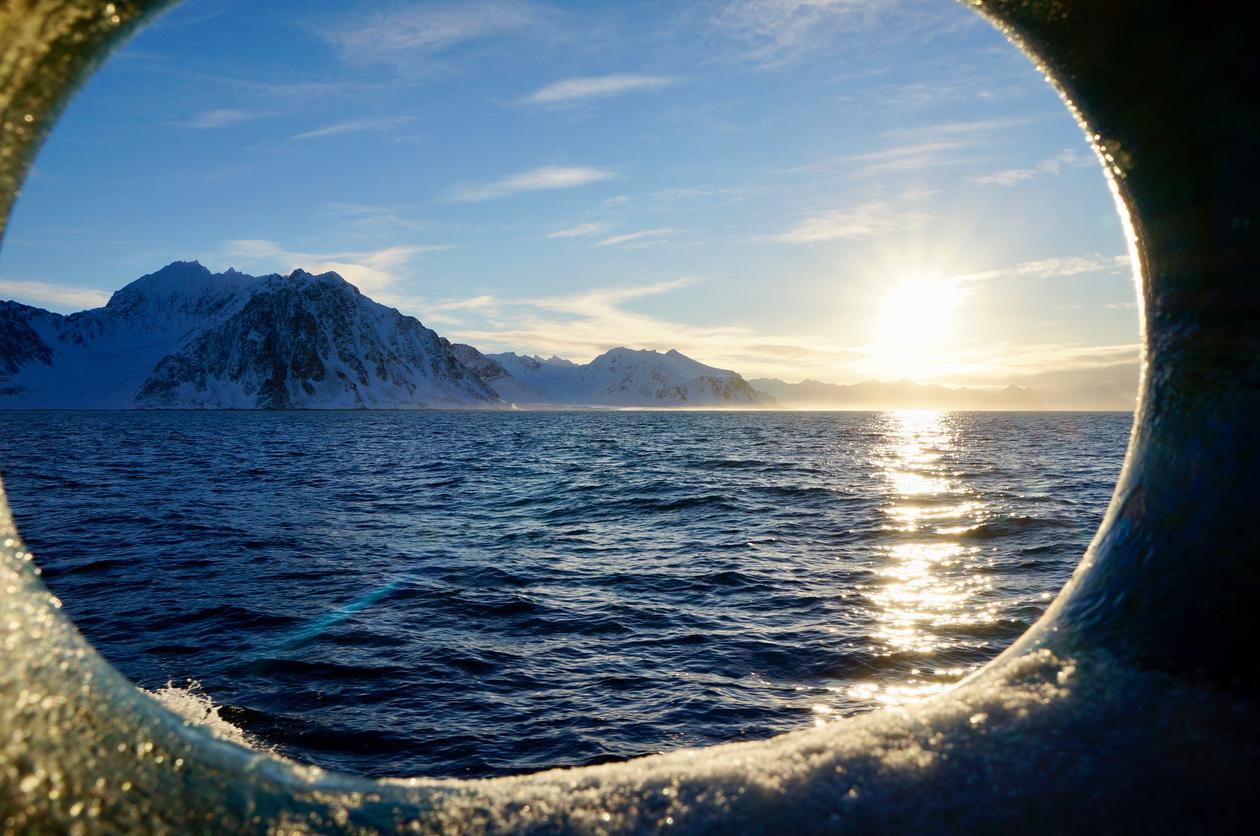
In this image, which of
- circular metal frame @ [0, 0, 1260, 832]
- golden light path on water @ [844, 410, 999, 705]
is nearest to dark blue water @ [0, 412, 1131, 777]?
golden light path on water @ [844, 410, 999, 705]

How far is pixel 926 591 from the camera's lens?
46.2 feet

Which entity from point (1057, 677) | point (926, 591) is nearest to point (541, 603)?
point (926, 591)

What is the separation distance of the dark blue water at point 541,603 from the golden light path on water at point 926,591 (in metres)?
0.07

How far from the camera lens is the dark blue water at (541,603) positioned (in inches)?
346

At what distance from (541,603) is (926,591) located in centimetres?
694

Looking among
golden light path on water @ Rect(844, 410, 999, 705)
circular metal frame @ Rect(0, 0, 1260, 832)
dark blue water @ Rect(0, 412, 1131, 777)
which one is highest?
circular metal frame @ Rect(0, 0, 1260, 832)

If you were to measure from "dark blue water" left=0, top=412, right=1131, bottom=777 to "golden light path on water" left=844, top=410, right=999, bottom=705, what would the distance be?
0.07 m

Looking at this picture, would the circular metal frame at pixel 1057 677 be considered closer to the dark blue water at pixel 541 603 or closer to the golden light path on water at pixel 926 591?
the dark blue water at pixel 541 603

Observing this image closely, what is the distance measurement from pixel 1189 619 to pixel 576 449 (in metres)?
61.5

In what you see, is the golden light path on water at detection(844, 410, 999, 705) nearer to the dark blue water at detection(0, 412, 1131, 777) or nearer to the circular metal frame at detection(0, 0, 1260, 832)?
the dark blue water at detection(0, 412, 1131, 777)

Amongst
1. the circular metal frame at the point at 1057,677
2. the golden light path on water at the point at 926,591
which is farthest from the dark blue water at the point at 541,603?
the circular metal frame at the point at 1057,677

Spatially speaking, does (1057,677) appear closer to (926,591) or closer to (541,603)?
(541,603)

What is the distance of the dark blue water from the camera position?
8781 mm

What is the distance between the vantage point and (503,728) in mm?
8555
